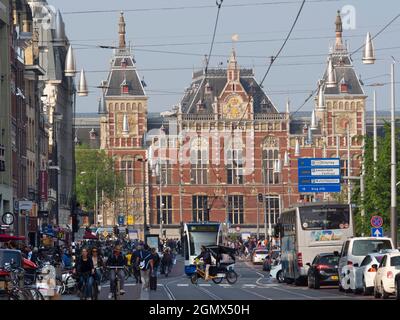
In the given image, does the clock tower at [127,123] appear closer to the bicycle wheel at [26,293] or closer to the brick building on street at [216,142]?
the brick building on street at [216,142]

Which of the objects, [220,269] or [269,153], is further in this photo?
[269,153]

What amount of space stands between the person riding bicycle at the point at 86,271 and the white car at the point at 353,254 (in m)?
8.76

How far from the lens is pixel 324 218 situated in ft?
163

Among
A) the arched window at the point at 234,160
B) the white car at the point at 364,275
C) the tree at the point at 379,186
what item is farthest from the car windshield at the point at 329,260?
the arched window at the point at 234,160

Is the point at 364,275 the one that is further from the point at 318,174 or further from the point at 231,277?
the point at 318,174

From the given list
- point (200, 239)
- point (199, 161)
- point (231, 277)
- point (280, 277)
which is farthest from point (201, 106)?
point (231, 277)

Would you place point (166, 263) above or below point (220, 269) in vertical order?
below

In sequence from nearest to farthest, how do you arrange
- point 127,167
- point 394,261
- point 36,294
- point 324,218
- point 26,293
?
point 26,293
point 36,294
point 394,261
point 324,218
point 127,167

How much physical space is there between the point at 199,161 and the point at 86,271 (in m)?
137

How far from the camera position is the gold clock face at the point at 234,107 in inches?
6555

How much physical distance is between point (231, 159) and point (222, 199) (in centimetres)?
469

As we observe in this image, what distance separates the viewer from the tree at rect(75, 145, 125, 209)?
144 metres

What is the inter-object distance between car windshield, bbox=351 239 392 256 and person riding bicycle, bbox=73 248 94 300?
33.8ft

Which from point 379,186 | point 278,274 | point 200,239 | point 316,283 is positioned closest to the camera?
point 316,283
